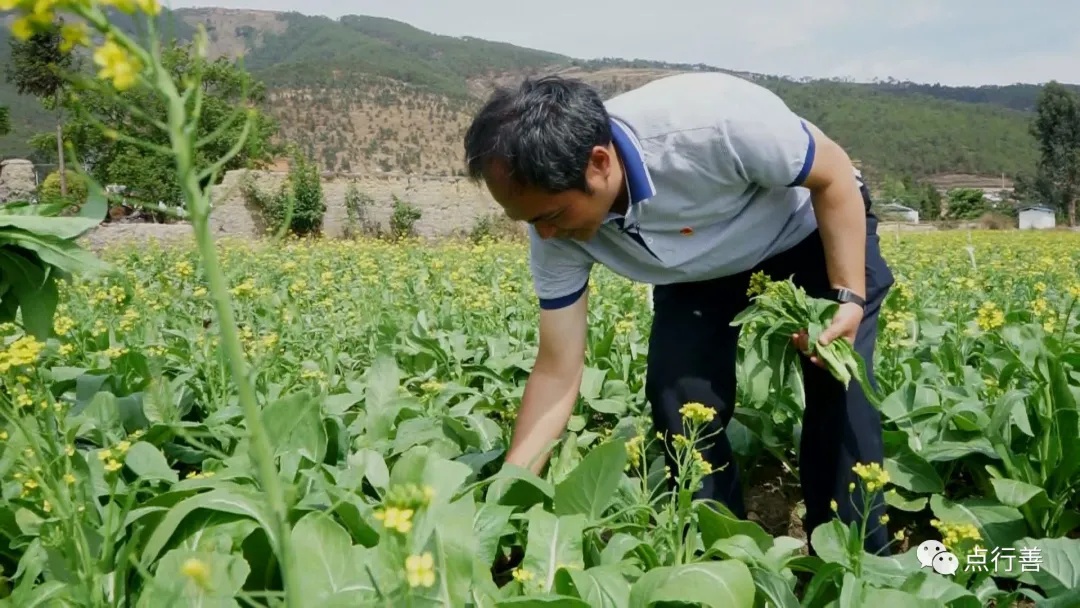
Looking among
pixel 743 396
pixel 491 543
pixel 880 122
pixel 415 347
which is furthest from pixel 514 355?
pixel 880 122

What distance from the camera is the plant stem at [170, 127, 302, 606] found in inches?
33.4

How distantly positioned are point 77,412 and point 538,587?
5.76 feet

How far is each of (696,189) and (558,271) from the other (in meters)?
0.48

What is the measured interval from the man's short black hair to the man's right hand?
0.56 m

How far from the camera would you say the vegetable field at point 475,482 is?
5.71ft

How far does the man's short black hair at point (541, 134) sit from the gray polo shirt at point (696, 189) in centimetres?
18

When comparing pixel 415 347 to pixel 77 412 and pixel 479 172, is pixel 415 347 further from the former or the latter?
pixel 479 172

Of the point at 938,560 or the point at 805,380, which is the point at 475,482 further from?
the point at 938,560

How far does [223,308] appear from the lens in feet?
2.88

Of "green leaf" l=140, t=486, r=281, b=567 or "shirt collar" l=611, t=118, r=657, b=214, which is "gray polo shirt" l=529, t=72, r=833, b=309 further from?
"green leaf" l=140, t=486, r=281, b=567

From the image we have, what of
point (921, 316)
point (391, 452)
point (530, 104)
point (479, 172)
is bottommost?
point (391, 452)

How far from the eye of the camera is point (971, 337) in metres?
3.70

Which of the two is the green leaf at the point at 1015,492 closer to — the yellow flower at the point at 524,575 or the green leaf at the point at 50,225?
the yellow flower at the point at 524,575

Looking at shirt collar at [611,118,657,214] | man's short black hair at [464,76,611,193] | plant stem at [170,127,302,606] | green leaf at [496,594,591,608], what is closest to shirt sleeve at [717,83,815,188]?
shirt collar at [611,118,657,214]
